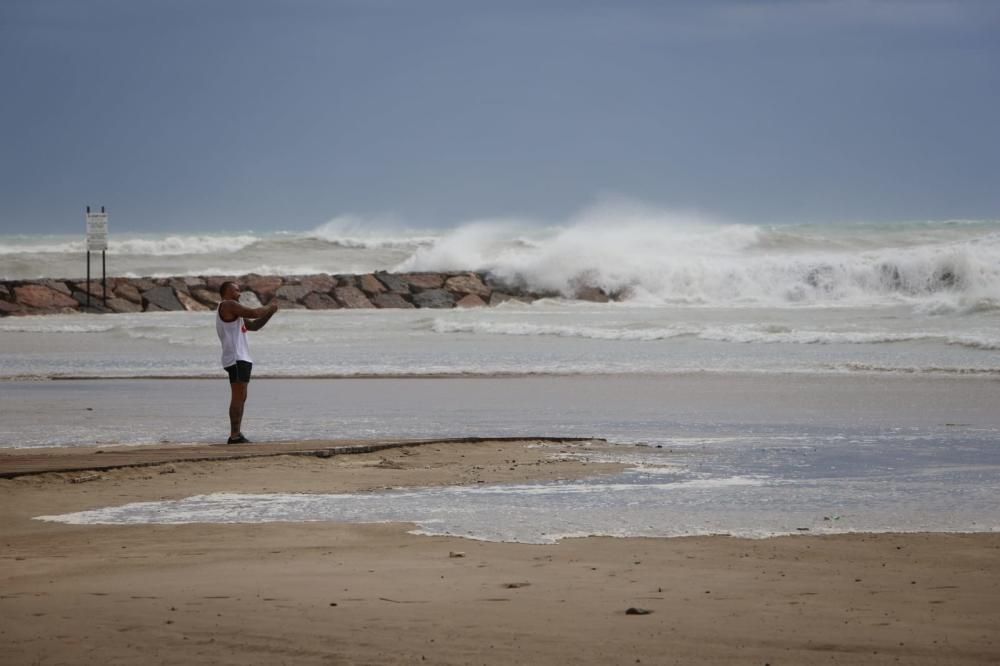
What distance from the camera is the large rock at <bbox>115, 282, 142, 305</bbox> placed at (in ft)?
120

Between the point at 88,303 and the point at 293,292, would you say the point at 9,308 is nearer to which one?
the point at 88,303

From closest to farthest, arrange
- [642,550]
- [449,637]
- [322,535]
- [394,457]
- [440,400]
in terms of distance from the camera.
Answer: [449,637], [642,550], [322,535], [394,457], [440,400]

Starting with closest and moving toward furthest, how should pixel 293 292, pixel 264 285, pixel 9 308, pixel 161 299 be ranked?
pixel 9 308 < pixel 161 299 < pixel 293 292 < pixel 264 285

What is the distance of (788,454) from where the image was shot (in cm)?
970

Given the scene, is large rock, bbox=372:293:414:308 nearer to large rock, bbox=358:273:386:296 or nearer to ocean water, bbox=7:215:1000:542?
large rock, bbox=358:273:386:296

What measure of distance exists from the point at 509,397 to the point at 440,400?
736 millimetres

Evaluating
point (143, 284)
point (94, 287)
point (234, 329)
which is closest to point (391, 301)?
point (143, 284)

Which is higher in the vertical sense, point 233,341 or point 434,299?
point 434,299

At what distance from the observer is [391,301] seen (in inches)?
1476

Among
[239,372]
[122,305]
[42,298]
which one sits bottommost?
[239,372]

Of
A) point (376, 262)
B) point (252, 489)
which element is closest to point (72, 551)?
point (252, 489)

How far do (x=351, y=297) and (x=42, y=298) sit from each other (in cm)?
787

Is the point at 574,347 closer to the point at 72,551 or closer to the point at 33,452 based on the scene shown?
the point at 33,452

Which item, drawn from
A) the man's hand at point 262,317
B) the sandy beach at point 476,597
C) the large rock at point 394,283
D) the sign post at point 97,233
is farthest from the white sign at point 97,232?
the sandy beach at point 476,597
